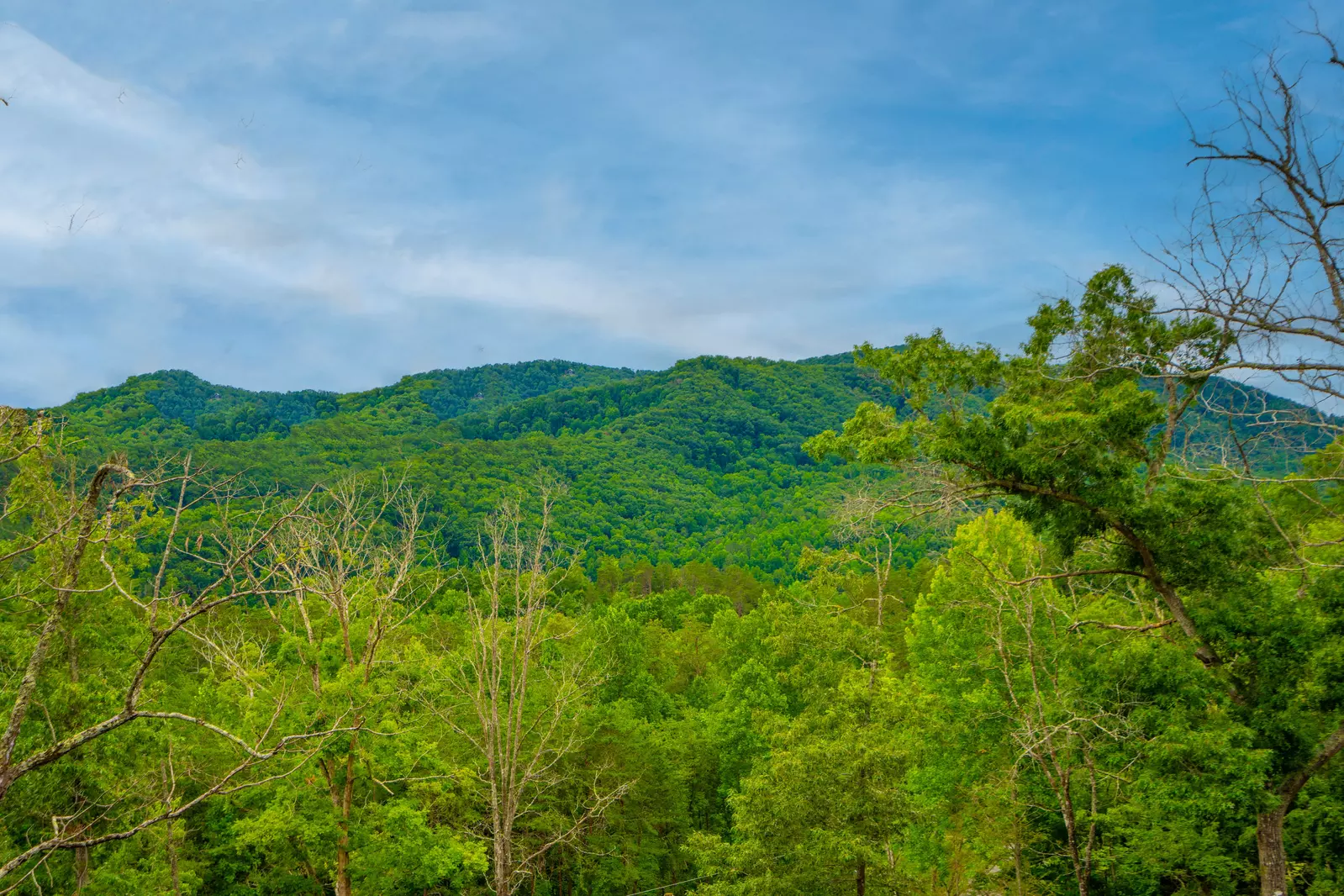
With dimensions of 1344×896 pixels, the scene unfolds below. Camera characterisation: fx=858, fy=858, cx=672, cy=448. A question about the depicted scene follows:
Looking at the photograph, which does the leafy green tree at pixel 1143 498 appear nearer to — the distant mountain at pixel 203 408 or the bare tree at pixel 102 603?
the bare tree at pixel 102 603

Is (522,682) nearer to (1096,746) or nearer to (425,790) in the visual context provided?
(425,790)

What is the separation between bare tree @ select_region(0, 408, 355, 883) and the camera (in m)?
4.42

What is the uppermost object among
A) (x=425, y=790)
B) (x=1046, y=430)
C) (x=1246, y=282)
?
(x=1246, y=282)

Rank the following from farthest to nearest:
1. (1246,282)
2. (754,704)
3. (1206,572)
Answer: (754,704) → (1206,572) → (1246,282)

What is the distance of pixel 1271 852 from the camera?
35.2 ft

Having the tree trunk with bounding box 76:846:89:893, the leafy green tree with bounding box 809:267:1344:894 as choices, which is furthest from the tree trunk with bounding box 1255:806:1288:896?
the tree trunk with bounding box 76:846:89:893

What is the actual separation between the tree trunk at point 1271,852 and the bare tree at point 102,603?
11088 mm

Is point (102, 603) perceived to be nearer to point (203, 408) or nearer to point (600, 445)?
point (600, 445)

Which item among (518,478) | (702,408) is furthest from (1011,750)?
(702,408)

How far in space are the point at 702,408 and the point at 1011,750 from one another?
137002 mm

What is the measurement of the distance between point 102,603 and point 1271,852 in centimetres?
1874

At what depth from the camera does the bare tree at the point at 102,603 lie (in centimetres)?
442

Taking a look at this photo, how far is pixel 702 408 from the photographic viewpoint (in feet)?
508

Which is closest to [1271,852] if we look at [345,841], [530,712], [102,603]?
[345,841]
